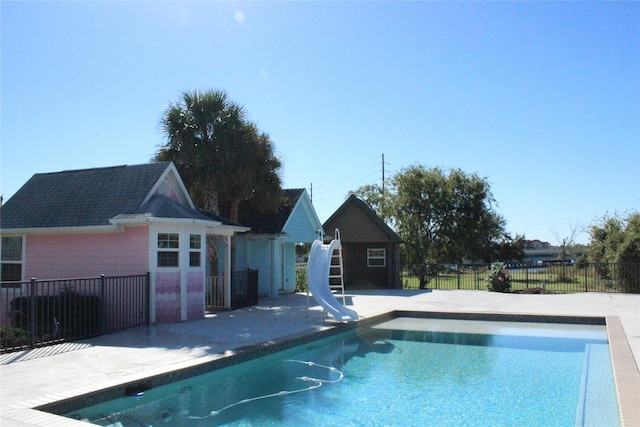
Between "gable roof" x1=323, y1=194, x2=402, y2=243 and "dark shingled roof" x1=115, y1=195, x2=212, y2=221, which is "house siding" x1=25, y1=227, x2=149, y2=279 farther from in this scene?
"gable roof" x1=323, y1=194, x2=402, y2=243

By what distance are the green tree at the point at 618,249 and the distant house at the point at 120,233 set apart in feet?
61.5

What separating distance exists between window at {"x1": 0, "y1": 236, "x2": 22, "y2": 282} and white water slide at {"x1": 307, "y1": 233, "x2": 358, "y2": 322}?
8.19m

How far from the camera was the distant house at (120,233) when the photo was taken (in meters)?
12.7

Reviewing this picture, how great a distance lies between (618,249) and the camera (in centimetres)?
2514

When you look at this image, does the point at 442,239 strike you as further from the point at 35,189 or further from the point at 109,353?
the point at 109,353

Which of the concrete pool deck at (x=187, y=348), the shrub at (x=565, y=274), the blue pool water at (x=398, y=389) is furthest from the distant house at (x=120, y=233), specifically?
the shrub at (x=565, y=274)

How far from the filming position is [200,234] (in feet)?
45.1

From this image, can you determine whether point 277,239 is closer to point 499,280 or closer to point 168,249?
point 168,249

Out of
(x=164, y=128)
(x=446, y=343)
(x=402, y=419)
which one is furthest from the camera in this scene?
(x=164, y=128)

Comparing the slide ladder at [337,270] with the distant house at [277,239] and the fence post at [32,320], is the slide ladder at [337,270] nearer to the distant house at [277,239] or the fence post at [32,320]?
the distant house at [277,239]

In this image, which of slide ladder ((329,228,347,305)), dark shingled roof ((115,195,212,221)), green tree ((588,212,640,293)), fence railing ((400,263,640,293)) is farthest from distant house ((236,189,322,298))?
green tree ((588,212,640,293))

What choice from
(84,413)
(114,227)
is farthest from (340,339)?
(84,413)

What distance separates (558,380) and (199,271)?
346 inches

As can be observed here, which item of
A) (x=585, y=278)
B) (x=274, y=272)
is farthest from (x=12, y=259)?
(x=585, y=278)
